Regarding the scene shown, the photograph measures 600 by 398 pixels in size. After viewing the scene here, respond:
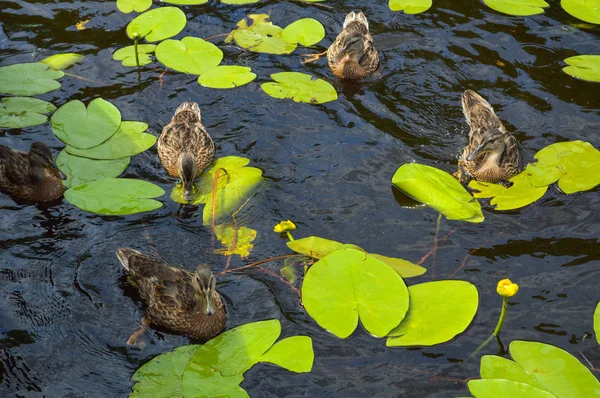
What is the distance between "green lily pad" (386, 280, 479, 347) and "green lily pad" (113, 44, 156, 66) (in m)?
5.05

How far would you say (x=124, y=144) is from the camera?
8398 mm

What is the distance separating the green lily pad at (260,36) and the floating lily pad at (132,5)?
1.39 meters

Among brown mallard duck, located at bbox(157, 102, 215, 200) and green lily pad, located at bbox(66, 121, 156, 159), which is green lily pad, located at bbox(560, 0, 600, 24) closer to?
brown mallard duck, located at bbox(157, 102, 215, 200)

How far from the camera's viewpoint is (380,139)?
28.7ft

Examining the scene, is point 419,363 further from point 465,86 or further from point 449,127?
point 465,86

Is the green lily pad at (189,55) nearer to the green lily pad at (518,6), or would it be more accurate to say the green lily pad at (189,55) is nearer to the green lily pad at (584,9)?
the green lily pad at (518,6)

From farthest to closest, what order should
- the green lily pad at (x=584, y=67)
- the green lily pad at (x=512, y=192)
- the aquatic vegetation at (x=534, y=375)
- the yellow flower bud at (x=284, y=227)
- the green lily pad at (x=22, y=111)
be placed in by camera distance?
the green lily pad at (x=584, y=67), the green lily pad at (x=22, y=111), the green lily pad at (x=512, y=192), the yellow flower bud at (x=284, y=227), the aquatic vegetation at (x=534, y=375)

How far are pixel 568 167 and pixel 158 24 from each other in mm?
5673

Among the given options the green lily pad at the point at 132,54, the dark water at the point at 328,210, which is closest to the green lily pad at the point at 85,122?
the dark water at the point at 328,210

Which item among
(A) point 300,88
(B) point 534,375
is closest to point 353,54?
(A) point 300,88

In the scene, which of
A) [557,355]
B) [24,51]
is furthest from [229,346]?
[24,51]

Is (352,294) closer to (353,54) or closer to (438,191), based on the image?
(438,191)

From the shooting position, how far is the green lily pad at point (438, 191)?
24.7 feet

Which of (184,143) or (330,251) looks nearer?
(330,251)
